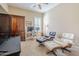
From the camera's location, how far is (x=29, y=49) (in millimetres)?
2016

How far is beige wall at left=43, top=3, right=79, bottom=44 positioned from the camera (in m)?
1.90

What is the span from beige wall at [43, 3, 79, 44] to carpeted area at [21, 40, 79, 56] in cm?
23

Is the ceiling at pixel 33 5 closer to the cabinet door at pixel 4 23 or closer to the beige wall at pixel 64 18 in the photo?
the beige wall at pixel 64 18

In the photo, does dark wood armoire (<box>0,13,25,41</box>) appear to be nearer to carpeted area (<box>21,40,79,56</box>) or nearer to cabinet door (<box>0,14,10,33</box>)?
cabinet door (<box>0,14,10,33</box>)

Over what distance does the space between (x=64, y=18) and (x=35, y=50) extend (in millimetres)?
872

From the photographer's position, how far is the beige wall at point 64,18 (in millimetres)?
1896

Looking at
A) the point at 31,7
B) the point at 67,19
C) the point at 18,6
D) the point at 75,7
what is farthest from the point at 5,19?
the point at 75,7

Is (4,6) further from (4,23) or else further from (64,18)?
(64,18)

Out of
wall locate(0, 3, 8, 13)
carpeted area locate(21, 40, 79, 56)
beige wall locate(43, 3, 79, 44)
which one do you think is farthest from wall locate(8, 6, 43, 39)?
carpeted area locate(21, 40, 79, 56)

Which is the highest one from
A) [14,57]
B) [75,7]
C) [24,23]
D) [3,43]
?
[75,7]

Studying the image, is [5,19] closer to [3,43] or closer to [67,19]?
[3,43]

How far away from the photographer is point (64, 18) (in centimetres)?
199

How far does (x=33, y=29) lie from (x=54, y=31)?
1.46 ft

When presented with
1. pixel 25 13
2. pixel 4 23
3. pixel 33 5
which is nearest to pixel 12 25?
pixel 4 23
